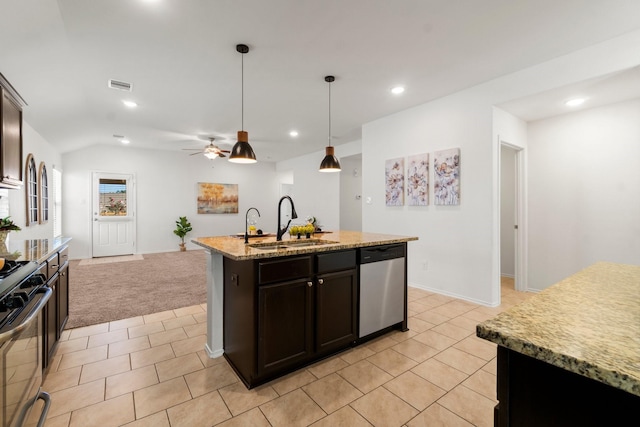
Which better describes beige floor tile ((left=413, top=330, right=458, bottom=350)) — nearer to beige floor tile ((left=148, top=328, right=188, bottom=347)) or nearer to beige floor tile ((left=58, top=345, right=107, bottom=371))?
beige floor tile ((left=148, top=328, right=188, bottom=347))

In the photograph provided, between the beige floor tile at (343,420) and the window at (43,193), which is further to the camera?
the window at (43,193)

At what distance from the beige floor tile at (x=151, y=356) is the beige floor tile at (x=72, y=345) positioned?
22.8 inches

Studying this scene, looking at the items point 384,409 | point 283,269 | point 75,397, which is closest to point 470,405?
point 384,409

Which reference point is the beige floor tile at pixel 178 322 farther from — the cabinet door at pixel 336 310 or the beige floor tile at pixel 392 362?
the beige floor tile at pixel 392 362

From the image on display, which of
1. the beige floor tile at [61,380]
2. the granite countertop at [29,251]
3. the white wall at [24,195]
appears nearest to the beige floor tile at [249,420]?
the beige floor tile at [61,380]

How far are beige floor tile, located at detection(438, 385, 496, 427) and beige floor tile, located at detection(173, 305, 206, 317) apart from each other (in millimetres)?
2832

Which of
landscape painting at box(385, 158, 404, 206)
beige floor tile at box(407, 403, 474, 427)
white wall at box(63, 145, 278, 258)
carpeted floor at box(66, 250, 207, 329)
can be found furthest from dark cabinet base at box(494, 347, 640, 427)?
white wall at box(63, 145, 278, 258)

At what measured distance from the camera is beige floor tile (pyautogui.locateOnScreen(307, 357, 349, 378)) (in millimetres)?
2195

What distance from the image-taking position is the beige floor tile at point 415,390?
1.89m

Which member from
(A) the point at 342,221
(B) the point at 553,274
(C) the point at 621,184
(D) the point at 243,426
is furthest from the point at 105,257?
(C) the point at 621,184

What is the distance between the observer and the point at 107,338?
2.81m

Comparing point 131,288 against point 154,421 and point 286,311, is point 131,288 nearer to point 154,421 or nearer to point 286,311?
point 154,421

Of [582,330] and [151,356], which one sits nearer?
[582,330]

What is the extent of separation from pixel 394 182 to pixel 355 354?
289 centimetres
